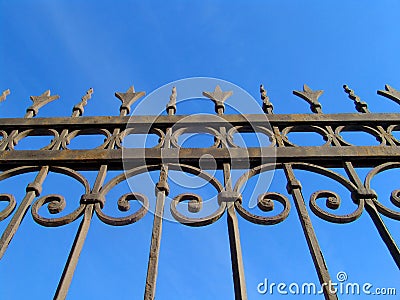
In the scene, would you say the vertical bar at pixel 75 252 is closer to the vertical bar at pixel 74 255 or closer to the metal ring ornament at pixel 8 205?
the vertical bar at pixel 74 255

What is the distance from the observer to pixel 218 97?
4.04 meters

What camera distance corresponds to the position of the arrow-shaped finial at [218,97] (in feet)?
12.9

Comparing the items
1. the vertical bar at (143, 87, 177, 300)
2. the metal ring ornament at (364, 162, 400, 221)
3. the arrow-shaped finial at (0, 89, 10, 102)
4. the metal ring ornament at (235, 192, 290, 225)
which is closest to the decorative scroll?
the metal ring ornament at (235, 192, 290, 225)

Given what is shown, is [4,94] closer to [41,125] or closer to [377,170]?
[41,125]

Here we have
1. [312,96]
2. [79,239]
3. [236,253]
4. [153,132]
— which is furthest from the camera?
[312,96]

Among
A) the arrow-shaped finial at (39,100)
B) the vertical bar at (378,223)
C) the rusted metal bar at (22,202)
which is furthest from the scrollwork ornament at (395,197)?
the arrow-shaped finial at (39,100)

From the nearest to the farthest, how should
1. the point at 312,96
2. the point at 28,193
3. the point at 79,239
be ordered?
the point at 79,239, the point at 28,193, the point at 312,96

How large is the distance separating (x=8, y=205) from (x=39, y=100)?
1471 millimetres

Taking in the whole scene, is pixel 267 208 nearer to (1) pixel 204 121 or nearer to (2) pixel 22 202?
(1) pixel 204 121

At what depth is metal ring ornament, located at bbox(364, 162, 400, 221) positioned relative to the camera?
285 cm

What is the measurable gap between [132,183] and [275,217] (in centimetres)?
100

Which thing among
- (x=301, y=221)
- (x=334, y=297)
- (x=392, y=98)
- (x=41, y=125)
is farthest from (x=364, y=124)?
(x=41, y=125)

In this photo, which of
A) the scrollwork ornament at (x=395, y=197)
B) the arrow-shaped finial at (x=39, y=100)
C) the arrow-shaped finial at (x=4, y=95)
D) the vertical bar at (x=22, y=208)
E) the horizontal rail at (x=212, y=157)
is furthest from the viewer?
the arrow-shaped finial at (x=4, y=95)

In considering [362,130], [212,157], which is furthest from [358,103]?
[212,157]
